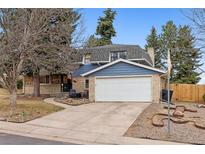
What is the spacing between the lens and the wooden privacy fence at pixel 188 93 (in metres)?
26.4

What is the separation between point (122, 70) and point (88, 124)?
1040cm

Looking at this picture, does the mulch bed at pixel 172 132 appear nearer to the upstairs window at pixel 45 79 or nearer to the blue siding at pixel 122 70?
the blue siding at pixel 122 70

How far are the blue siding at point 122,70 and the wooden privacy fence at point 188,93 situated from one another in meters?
6.19

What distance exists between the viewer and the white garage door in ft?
73.1

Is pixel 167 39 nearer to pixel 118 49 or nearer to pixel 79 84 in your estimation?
pixel 118 49

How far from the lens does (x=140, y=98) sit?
22359mm

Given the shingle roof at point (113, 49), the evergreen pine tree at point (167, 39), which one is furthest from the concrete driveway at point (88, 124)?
the evergreen pine tree at point (167, 39)

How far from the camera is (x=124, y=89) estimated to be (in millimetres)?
22828

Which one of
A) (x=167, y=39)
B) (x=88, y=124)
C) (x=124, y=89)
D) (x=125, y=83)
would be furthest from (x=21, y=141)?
(x=167, y=39)

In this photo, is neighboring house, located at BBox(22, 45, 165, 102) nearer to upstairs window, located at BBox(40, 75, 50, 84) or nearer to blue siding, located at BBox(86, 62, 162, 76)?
blue siding, located at BBox(86, 62, 162, 76)

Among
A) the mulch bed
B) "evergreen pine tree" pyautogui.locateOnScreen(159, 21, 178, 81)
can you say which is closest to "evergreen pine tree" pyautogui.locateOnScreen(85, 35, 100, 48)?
"evergreen pine tree" pyautogui.locateOnScreen(159, 21, 178, 81)

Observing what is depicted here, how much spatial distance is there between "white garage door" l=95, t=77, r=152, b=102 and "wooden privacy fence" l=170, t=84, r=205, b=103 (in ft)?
19.1
